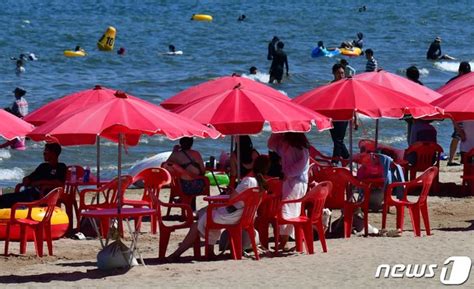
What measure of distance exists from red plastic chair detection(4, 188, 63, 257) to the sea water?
7.42 m

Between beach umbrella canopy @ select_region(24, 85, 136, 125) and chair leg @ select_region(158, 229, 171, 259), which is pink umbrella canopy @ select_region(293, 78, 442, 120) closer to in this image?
chair leg @ select_region(158, 229, 171, 259)

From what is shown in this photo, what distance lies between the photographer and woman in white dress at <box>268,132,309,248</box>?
11.7 m

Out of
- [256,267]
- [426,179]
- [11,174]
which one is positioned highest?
[426,179]

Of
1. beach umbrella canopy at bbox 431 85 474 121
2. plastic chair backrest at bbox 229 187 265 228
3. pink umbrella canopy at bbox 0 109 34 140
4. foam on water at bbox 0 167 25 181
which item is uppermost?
beach umbrella canopy at bbox 431 85 474 121

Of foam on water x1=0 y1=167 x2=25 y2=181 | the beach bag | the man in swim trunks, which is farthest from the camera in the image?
foam on water x1=0 y1=167 x2=25 y2=181

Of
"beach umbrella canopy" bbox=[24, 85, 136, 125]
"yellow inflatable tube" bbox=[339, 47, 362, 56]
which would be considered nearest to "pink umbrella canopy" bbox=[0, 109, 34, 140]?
"beach umbrella canopy" bbox=[24, 85, 136, 125]

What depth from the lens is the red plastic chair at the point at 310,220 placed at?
11516 mm

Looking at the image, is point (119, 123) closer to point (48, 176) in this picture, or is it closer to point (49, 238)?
point (49, 238)

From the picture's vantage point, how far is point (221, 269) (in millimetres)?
10828

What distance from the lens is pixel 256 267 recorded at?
10922mm

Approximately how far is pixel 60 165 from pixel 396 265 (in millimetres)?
4132

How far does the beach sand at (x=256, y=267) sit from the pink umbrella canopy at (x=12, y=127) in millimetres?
1132

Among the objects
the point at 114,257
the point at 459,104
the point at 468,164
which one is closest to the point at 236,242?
the point at 114,257

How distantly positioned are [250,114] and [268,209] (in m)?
1.01
